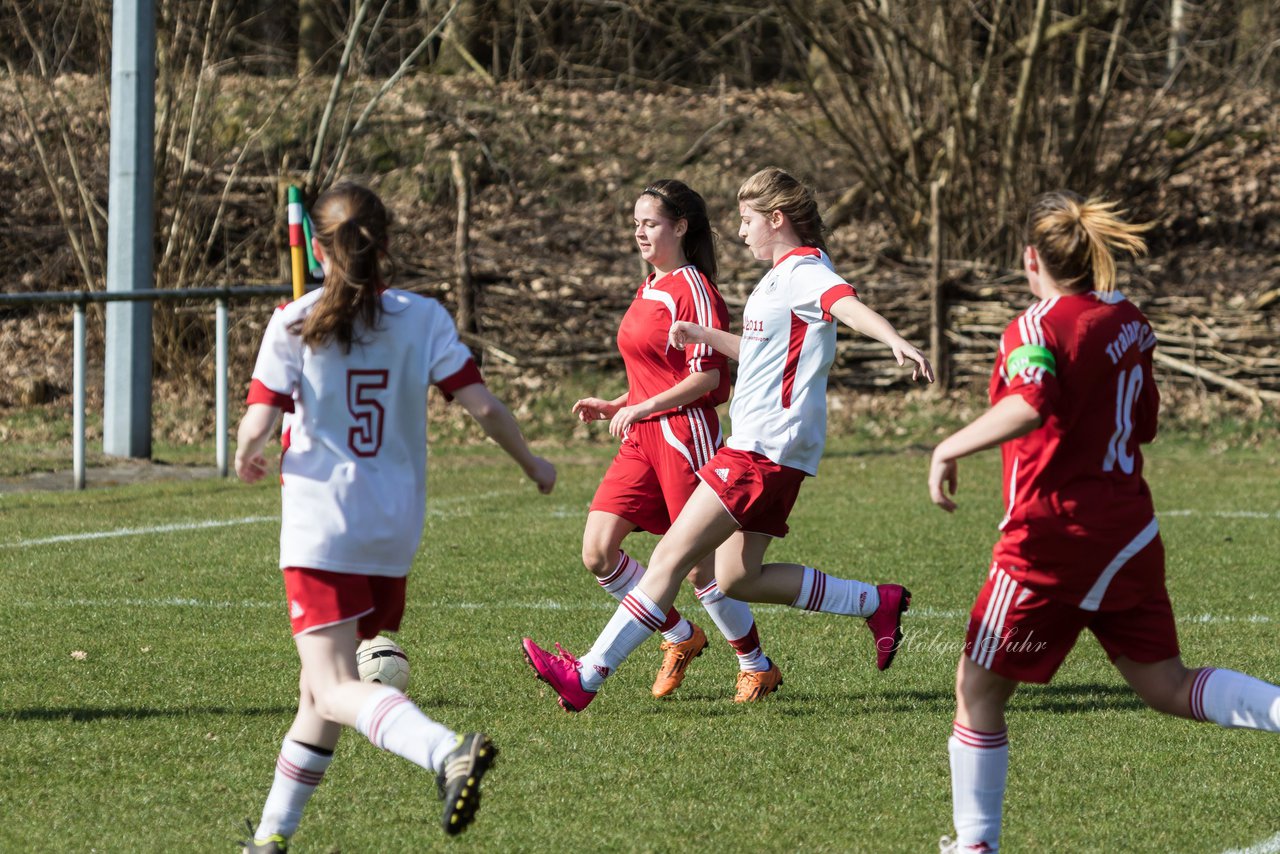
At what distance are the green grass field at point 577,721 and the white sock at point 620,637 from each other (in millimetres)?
180

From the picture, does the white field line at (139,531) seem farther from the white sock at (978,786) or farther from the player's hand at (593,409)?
the white sock at (978,786)

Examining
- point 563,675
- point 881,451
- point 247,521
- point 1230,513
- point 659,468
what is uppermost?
point 659,468

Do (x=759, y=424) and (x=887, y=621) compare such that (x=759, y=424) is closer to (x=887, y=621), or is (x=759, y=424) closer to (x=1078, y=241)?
(x=887, y=621)

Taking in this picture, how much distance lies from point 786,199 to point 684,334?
0.63 metres

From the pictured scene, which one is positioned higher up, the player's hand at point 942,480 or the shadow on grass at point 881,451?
the player's hand at point 942,480

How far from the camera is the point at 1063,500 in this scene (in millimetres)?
3648

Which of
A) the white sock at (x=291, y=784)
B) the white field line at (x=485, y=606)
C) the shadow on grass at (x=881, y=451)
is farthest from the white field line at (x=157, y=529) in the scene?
the white sock at (x=291, y=784)

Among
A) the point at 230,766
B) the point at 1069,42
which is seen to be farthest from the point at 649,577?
the point at 1069,42

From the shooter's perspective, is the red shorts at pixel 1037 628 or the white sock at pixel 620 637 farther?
the white sock at pixel 620 637

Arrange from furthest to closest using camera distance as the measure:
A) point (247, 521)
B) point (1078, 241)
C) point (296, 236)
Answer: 1. point (247, 521)
2. point (296, 236)
3. point (1078, 241)

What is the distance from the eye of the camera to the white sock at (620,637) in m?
5.44

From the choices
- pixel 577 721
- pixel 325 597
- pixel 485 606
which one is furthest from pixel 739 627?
Result: pixel 325 597

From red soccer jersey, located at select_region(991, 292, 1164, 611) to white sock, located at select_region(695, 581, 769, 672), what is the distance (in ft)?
7.41

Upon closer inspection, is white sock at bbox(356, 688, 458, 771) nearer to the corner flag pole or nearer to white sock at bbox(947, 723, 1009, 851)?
white sock at bbox(947, 723, 1009, 851)
